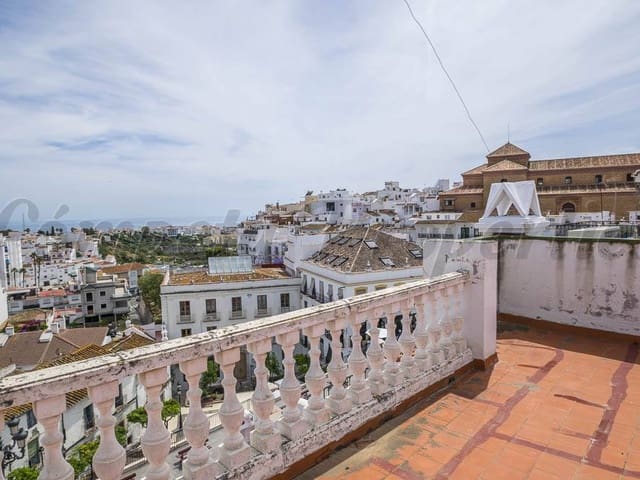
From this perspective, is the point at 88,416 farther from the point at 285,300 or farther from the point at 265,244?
the point at 265,244

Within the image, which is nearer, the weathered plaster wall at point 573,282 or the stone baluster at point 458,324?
the stone baluster at point 458,324

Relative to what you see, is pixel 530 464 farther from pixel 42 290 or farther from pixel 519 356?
pixel 42 290

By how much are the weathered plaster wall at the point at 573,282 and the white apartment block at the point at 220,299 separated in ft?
67.8

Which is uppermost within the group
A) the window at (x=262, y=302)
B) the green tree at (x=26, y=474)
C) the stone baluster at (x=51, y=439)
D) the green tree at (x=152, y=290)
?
the stone baluster at (x=51, y=439)

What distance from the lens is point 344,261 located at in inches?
915

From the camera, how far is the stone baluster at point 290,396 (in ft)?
7.77

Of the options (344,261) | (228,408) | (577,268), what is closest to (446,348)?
(228,408)

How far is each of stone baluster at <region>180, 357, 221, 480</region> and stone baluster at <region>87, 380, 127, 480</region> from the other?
30 cm

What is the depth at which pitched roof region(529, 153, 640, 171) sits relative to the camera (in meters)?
37.2

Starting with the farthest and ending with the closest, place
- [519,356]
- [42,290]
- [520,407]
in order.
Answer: [42,290] → [519,356] → [520,407]

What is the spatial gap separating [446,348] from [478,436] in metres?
1.02

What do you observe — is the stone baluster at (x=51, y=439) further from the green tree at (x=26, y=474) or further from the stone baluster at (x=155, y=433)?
the green tree at (x=26, y=474)

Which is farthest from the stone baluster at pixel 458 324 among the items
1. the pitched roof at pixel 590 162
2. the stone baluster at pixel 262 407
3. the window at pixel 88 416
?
the pitched roof at pixel 590 162

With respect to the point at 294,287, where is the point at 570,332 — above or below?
above
